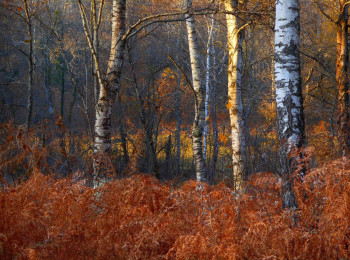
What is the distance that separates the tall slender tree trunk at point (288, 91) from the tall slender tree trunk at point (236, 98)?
1827 millimetres

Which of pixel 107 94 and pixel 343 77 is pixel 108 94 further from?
pixel 343 77

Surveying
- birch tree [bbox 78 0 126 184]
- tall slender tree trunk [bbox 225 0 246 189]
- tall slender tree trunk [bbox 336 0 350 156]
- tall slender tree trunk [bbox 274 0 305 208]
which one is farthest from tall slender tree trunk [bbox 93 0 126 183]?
tall slender tree trunk [bbox 336 0 350 156]

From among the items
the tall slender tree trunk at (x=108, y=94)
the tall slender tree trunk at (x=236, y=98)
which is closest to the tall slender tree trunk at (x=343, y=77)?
the tall slender tree trunk at (x=236, y=98)

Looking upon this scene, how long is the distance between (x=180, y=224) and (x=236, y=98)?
9.74ft

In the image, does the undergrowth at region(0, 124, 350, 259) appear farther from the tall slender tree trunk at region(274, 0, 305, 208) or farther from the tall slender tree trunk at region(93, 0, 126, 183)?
the tall slender tree trunk at region(93, 0, 126, 183)

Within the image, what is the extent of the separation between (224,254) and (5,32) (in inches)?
696

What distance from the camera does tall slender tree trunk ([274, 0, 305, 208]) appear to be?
3.84m

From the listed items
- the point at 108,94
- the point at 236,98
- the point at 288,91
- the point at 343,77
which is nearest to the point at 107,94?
the point at 108,94

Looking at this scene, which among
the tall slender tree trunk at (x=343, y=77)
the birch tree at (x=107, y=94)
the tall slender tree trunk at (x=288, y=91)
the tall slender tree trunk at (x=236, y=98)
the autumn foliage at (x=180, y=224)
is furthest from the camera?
the tall slender tree trunk at (x=343, y=77)

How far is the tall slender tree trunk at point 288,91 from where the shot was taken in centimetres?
384

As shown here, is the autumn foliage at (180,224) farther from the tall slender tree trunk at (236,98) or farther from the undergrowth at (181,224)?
the tall slender tree trunk at (236,98)

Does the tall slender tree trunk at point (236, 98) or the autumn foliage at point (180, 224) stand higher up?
the tall slender tree trunk at point (236, 98)

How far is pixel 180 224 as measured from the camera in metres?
3.96

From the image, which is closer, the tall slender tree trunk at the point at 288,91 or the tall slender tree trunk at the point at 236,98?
the tall slender tree trunk at the point at 288,91
